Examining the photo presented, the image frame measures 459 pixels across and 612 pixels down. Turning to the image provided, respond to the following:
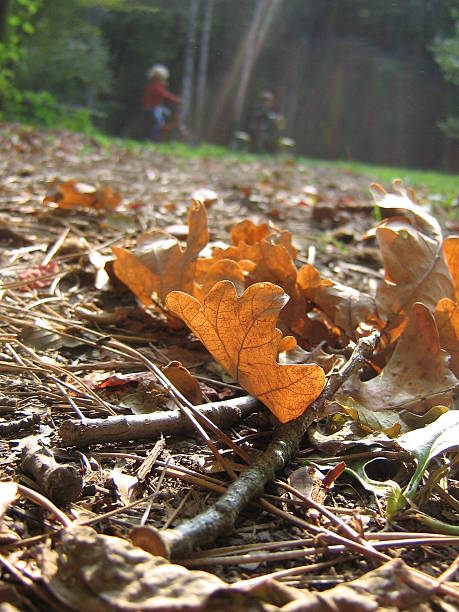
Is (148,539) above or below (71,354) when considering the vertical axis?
above

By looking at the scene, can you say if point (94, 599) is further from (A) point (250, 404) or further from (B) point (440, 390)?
(B) point (440, 390)

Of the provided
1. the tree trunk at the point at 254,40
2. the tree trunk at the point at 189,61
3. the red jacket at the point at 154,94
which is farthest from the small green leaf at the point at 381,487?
the tree trunk at the point at 254,40

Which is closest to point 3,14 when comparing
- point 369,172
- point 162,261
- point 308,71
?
point 369,172

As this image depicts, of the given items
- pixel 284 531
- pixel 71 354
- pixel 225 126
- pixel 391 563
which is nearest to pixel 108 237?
pixel 71 354

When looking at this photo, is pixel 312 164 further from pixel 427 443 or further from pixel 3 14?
pixel 427 443

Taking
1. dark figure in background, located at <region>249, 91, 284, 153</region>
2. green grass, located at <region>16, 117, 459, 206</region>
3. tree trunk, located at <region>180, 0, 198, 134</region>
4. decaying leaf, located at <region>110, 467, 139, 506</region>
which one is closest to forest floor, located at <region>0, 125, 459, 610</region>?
decaying leaf, located at <region>110, 467, 139, 506</region>

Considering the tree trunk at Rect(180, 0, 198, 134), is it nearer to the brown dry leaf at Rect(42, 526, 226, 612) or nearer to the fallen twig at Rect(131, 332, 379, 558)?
the fallen twig at Rect(131, 332, 379, 558)
